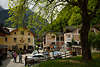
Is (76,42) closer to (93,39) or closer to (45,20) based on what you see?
(93,39)

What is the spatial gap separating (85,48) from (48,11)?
4.48 metres

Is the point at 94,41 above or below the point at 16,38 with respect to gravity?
below

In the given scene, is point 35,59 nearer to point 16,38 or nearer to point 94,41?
point 16,38

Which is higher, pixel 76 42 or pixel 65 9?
pixel 65 9

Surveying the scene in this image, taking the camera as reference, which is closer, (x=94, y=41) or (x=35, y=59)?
(x=35, y=59)

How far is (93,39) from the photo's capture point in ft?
53.2

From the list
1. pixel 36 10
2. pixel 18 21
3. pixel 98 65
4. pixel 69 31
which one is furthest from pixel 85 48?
pixel 69 31

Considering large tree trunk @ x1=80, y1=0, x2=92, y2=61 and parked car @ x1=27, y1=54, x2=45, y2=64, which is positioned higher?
large tree trunk @ x1=80, y1=0, x2=92, y2=61

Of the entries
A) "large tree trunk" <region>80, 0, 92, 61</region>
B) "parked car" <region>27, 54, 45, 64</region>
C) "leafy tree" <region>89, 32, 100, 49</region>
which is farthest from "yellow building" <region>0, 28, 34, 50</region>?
"leafy tree" <region>89, 32, 100, 49</region>

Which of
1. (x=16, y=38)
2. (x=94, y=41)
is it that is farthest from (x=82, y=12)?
(x=94, y=41)

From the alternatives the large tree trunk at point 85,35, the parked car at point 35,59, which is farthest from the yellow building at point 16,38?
the large tree trunk at point 85,35

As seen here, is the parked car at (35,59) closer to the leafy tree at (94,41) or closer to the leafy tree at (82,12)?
the leafy tree at (82,12)

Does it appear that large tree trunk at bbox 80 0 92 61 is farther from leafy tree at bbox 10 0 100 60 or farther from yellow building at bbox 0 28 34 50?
yellow building at bbox 0 28 34 50

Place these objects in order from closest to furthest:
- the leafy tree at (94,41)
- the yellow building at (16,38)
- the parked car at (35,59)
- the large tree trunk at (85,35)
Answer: the large tree trunk at (85,35)
the yellow building at (16,38)
the parked car at (35,59)
the leafy tree at (94,41)
